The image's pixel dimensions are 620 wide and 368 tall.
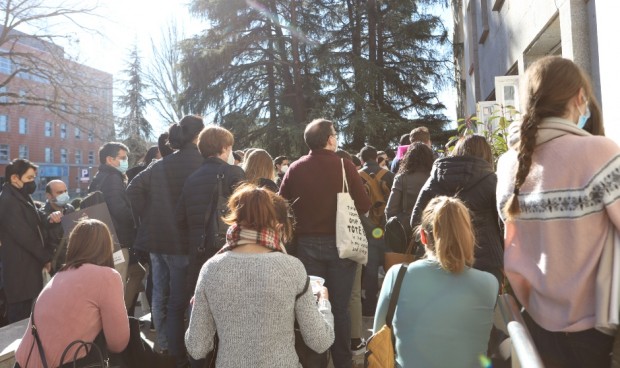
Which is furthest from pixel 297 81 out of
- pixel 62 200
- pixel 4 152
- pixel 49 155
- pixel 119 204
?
pixel 49 155

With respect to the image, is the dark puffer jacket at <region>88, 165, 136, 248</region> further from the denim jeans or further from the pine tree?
the pine tree

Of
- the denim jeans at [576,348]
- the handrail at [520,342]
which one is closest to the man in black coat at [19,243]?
the handrail at [520,342]

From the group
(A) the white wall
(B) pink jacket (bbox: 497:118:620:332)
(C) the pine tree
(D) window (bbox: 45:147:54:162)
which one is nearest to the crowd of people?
(B) pink jacket (bbox: 497:118:620:332)

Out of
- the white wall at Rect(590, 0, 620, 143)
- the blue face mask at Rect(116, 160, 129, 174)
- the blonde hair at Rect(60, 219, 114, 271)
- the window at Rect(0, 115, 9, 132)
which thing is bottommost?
the blonde hair at Rect(60, 219, 114, 271)

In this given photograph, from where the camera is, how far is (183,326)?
14.3ft

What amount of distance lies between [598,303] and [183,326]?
331 cm

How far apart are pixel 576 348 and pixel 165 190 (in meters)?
3.49

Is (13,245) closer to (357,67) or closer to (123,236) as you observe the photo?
(123,236)

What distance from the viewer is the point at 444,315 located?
247 cm

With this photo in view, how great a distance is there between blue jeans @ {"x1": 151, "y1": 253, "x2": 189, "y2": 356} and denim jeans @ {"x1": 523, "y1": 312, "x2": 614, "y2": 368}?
2968 millimetres

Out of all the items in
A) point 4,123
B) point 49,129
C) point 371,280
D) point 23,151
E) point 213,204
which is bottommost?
point 371,280

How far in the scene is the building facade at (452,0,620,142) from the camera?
5.22 metres

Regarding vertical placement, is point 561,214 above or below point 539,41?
below

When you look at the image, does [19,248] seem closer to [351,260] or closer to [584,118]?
[351,260]
